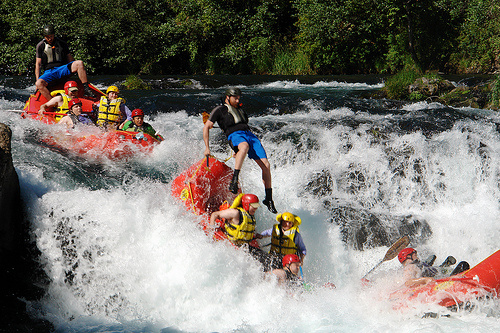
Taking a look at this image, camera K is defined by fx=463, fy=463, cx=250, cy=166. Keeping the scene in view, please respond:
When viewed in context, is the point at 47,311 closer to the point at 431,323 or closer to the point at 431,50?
the point at 431,323

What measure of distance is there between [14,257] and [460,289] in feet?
14.9

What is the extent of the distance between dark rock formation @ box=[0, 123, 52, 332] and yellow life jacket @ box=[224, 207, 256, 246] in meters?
2.03

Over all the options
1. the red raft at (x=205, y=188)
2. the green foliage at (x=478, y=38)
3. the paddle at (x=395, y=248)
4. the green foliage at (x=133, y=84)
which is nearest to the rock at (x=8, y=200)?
the red raft at (x=205, y=188)

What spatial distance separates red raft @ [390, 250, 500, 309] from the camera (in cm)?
463

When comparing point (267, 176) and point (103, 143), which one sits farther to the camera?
point (103, 143)

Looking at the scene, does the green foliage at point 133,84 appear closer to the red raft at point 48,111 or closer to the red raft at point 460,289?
the red raft at point 48,111

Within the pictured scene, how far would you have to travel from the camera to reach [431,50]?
1988cm

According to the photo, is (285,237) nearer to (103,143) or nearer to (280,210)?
(280,210)

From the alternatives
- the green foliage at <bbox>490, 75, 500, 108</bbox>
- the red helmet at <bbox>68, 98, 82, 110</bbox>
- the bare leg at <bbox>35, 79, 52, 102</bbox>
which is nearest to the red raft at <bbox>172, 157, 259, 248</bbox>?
the red helmet at <bbox>68, 98, 82, 110</bbox>

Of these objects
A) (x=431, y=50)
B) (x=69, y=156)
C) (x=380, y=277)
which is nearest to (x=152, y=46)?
(x=431, y=50)

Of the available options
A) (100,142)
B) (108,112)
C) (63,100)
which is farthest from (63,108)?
(100,142)

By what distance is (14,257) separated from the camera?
4.77 m

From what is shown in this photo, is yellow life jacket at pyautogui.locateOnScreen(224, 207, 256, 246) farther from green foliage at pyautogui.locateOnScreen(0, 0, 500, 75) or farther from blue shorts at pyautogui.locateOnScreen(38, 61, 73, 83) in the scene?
green foliage at pyautogui.locateOnScreen(0, 0, 500, 75)

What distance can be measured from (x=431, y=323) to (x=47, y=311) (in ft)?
12.4
